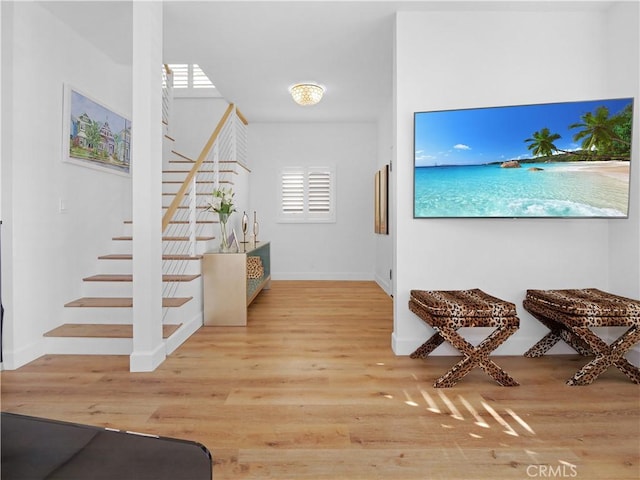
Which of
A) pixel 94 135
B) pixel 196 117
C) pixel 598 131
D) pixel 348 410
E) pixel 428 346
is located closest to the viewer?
pixel 348 410

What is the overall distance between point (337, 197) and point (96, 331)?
14.2ft

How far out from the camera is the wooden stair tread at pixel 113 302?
3.15 m

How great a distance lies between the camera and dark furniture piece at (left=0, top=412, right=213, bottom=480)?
1.94 ft

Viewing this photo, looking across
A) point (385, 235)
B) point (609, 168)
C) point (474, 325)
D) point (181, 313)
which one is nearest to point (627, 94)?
point (609, 168)

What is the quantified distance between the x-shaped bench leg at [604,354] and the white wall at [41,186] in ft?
12.3

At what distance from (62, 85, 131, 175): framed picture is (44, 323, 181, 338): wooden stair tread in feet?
4.59

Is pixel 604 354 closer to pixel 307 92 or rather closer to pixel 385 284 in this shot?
pixel 385 284

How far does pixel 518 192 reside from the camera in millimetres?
2701

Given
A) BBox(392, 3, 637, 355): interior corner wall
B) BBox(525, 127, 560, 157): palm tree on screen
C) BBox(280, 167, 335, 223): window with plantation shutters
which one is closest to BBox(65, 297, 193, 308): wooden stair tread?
BBox(392, 3, 637, 355): interior corner wall

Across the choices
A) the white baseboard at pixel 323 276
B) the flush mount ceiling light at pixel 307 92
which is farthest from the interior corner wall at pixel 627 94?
the white baseboard at pixel 323 276

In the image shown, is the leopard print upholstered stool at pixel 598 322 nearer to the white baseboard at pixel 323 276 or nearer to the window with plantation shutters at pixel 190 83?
the white baseboard at pixel 323 276

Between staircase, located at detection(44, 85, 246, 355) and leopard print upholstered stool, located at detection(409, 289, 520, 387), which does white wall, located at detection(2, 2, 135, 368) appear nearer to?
staircase, located at detection(44, 85, 246, 355)

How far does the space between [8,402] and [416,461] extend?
223 cm

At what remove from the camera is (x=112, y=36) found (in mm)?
3365
